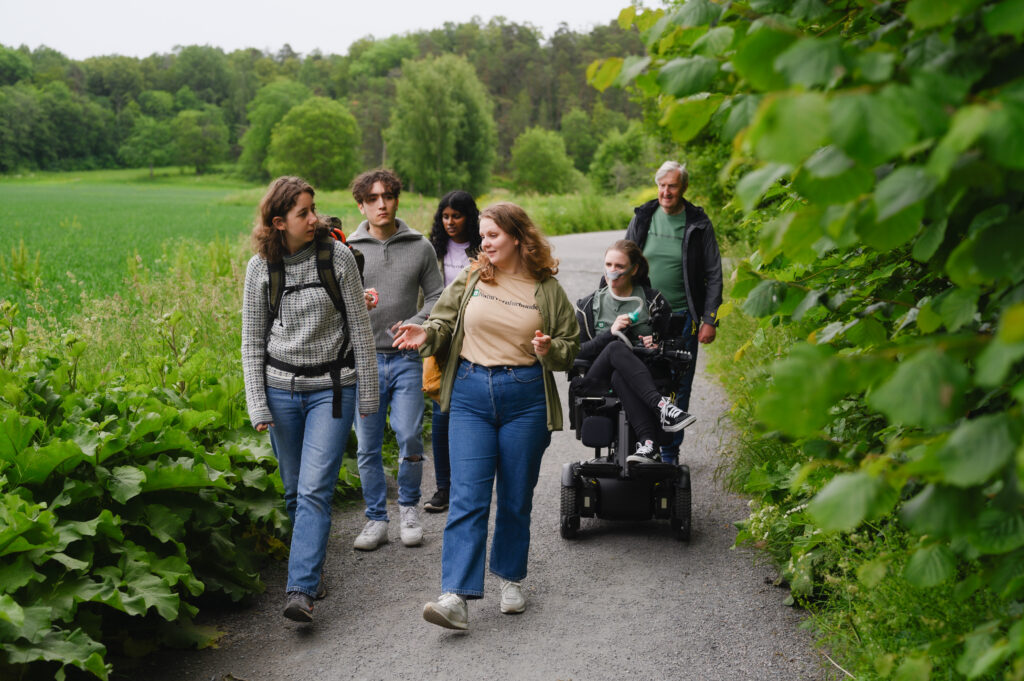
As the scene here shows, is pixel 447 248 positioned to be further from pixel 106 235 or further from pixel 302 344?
pixel 106 235

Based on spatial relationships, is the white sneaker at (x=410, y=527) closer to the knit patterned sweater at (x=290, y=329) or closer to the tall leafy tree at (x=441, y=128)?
the knit patterned sweater at (x=290, y=329)

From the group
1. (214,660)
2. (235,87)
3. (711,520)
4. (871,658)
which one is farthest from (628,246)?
(235,87)

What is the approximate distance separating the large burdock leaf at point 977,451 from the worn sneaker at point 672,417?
3856mm

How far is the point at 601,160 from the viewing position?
70062mm

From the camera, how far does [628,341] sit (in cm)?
544

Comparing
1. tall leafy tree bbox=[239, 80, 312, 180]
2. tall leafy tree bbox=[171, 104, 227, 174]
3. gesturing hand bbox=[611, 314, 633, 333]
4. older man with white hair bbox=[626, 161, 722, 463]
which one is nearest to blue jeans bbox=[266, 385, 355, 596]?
gesturing hand bbox=[611, 314, 633, 333]

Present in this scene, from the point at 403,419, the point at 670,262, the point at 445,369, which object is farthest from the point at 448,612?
the point at 670,262

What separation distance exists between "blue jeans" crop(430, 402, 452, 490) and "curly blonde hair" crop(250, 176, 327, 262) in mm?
1983

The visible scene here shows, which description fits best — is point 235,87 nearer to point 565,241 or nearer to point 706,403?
point 565,241

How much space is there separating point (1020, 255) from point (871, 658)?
2.42 meters

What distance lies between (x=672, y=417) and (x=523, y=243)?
1421 millimetres

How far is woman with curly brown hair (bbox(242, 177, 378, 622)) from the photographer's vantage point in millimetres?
4496

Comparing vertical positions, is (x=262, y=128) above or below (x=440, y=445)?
above

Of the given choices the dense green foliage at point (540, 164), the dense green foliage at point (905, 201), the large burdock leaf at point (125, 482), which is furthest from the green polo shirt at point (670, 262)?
the dense green foliage at point (540, 164)
